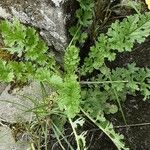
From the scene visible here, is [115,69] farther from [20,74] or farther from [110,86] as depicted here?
[20,74]

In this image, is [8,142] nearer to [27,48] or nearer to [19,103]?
[19,103]

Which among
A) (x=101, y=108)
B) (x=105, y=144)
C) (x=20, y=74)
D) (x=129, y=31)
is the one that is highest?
(x=129, y=31)

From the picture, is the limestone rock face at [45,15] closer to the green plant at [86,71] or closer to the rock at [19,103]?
the green plant at [86,71]

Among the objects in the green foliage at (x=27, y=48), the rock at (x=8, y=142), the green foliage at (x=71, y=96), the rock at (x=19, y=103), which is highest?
the green foliage at (x=27, y=48)

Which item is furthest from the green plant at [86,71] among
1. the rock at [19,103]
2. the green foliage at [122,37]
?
the rock at [19,103]

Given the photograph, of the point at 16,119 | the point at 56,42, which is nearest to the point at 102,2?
the point at 56,42

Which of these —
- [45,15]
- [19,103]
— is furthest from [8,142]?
[45,15]
